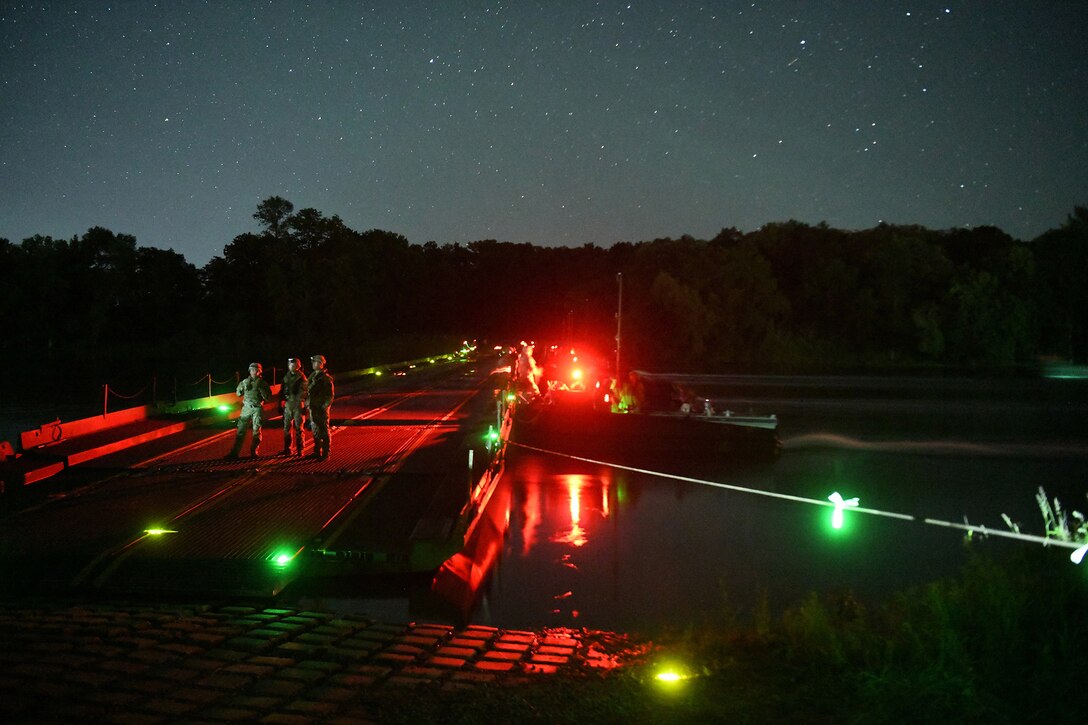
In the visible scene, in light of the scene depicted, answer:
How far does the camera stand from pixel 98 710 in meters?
5.25

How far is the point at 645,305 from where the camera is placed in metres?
82.2

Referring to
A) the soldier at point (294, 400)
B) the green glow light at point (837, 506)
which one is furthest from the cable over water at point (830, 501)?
the soldier at point (294, 400)

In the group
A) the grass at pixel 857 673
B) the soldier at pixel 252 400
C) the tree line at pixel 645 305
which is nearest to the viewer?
the grass at pixel 857 673

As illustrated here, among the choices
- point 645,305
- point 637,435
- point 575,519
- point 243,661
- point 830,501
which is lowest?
point 830,501

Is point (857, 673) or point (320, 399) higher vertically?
point (320, 399)

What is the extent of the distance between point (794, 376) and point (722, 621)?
2616 inches

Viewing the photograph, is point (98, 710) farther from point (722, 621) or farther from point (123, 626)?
point (722, 621)

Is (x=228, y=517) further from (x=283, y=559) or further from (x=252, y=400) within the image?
(x=252, y=400)

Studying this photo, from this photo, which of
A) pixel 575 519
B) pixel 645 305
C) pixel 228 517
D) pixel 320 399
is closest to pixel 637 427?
pixel 575 519

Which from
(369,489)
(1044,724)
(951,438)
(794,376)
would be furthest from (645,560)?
(794,376)

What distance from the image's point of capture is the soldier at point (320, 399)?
16.1 m

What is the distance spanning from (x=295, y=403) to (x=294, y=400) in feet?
0.28

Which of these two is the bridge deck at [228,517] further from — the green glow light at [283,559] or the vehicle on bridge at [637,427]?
the vehicle on bridge at [637,427]

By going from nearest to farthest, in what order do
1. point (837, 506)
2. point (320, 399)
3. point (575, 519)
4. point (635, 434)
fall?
1. point (575, 519)
2. point (837, 506)
3. point (320, 399)
4. point (635, 434)
